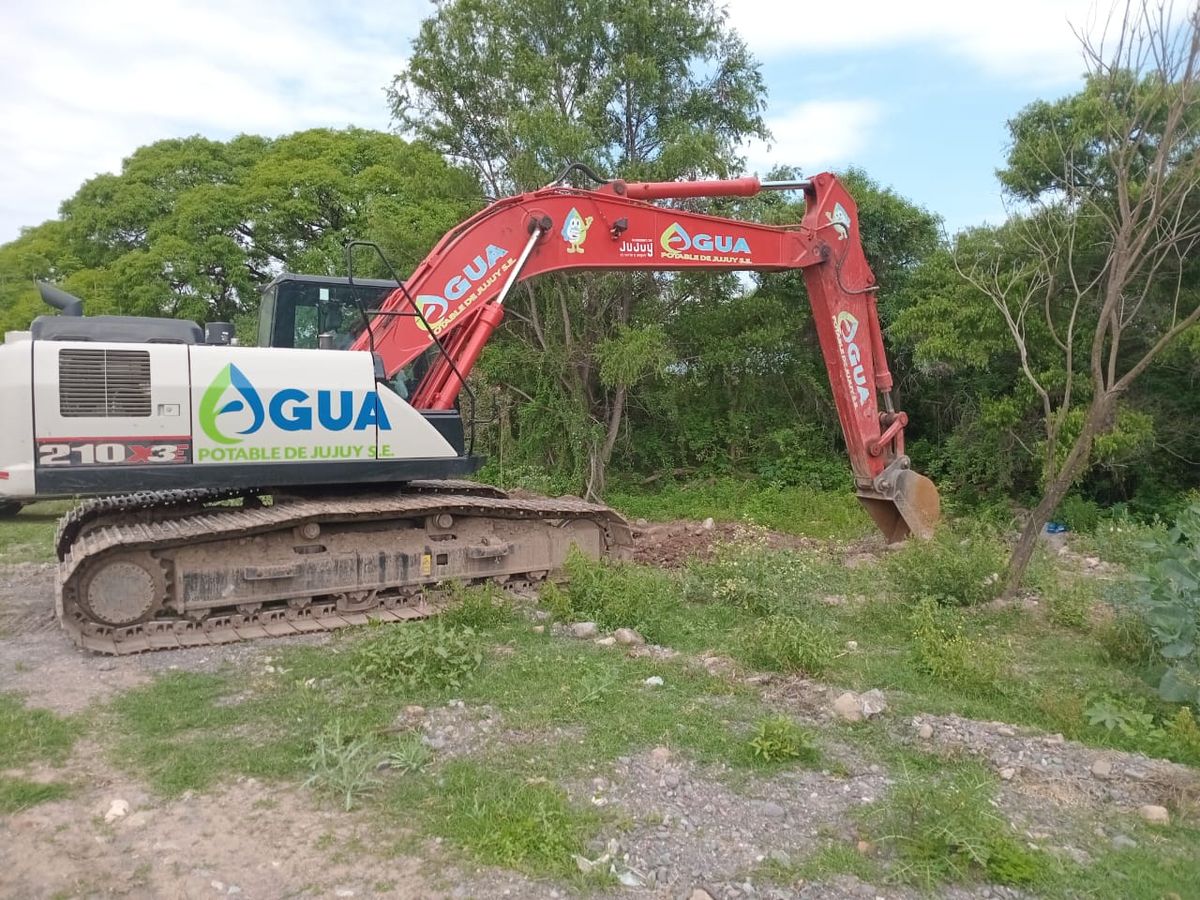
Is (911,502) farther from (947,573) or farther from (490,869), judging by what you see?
(490,869)

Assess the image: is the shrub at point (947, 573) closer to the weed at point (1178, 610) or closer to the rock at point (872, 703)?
the weed at point (1178, 610)

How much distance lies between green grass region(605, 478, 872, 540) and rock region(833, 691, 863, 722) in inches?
248

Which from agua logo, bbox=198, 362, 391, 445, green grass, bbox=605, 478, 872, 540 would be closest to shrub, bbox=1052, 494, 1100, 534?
green grass, bbox=605, 478, 872, 540

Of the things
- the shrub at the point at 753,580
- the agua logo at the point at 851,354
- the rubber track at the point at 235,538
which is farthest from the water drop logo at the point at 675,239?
the shrub at the point at 753,580

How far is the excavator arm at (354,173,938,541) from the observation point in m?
7.57

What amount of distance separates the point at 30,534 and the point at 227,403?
6453 millimetres

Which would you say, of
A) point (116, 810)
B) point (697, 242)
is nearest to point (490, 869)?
point (116, 810)

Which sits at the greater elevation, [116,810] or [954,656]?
[954,656]

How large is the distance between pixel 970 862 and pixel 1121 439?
8783 mm

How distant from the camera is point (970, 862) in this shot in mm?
3381

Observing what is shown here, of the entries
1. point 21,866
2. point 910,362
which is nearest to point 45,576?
point 21,866

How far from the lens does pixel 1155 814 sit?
3783 millimetres

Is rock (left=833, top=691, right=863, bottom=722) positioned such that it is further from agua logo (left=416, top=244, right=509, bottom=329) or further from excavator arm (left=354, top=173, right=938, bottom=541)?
agua logo (left=416, top=244, right=509, bottom=329)

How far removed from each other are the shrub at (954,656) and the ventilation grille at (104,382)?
216 inches
